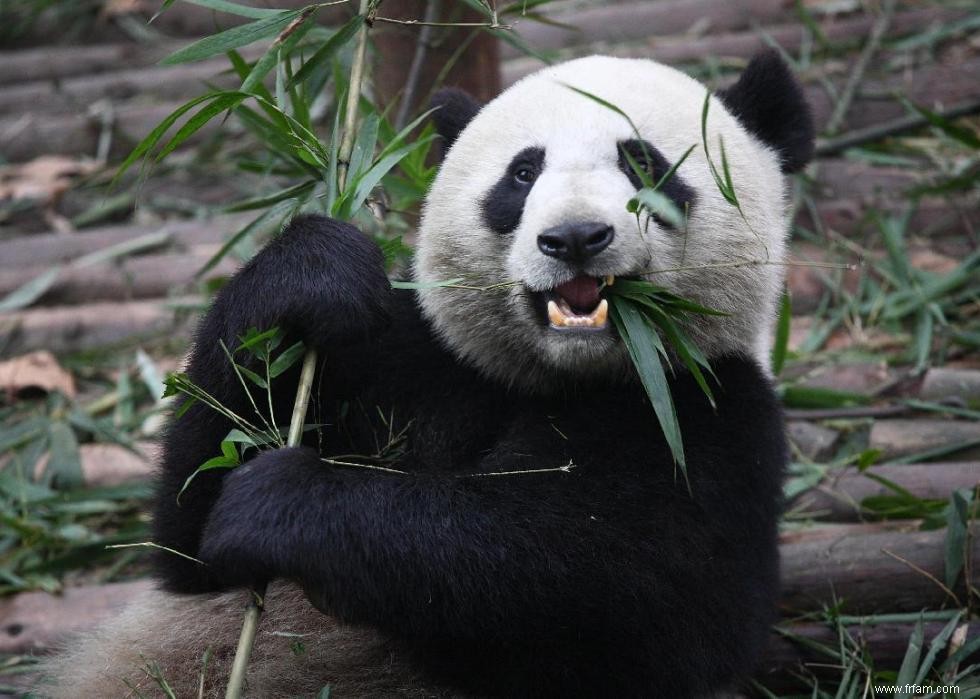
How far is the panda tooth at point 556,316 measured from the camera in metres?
3.35

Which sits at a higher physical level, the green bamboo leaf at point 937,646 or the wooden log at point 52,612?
the green bamboo leaf at point 937,646

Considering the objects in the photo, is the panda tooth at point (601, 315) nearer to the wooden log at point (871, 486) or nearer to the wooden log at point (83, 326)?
the wooden log at point (871, 486)

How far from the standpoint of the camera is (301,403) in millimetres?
3225

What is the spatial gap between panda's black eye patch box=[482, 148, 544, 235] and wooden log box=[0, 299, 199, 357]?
3719 millimetres

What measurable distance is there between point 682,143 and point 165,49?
275 inches

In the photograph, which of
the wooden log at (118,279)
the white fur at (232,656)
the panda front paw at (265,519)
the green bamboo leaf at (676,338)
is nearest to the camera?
the panda front paw at (265,519)

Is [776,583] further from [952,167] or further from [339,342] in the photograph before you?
[952,167]

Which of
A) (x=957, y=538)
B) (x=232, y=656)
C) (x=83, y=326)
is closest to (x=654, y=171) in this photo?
(x=957, y=538)

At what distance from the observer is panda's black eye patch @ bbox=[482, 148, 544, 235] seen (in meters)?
3.58

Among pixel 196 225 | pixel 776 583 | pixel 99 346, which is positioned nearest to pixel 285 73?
pixel 776 583

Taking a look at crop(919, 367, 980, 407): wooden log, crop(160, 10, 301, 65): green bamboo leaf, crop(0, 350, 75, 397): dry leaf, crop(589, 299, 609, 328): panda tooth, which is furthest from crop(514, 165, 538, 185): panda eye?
crop(0, 350, 75, 397): dry leaf

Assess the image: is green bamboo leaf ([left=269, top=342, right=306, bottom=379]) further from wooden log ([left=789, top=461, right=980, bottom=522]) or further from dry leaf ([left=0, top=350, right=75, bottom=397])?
dry leaf ([left=0, top=350, right=75, bottom=397])

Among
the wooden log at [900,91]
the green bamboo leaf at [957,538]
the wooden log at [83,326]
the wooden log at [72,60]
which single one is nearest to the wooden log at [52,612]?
the wooden log at [83,326]

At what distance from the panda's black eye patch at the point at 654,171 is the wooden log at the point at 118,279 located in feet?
13.4
